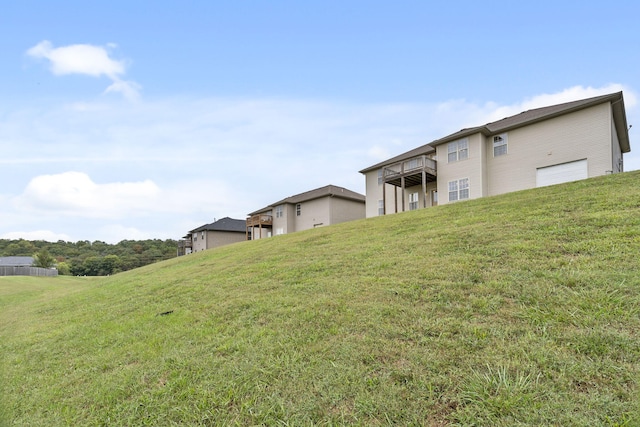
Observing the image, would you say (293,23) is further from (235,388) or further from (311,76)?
(235,388)

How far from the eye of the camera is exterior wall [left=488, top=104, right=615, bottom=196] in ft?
44.1

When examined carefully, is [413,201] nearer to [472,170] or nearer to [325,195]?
[472,170]

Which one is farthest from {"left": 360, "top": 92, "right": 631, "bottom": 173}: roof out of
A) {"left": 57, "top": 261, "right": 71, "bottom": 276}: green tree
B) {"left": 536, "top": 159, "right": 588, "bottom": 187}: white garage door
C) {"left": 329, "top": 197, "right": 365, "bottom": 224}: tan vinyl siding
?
{"left": 57, "top": 261, "right": 71, "bottom": 276}: green tree

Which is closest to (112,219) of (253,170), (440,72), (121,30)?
(253,170)

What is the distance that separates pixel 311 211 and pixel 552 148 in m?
17.5

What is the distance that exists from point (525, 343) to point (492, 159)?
16.4m

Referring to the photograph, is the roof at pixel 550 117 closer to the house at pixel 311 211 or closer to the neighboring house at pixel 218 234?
the house at pixel 311 211

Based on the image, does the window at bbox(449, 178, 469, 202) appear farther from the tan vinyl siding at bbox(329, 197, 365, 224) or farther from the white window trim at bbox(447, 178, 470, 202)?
the tan vinyl siding at bbox(329, 197, 365, 224)

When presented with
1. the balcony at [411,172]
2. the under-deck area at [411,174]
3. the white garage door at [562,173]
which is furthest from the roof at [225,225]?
the white garage door at [562,173]

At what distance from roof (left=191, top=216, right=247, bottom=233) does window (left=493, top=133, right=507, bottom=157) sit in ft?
95.8

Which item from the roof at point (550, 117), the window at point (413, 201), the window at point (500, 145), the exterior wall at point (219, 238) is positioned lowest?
the exterior wall at point (219, 238)

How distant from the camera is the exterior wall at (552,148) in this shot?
44.1 ft

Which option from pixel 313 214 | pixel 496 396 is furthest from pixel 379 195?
pixel 496 396

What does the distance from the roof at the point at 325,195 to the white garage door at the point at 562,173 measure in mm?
14238
